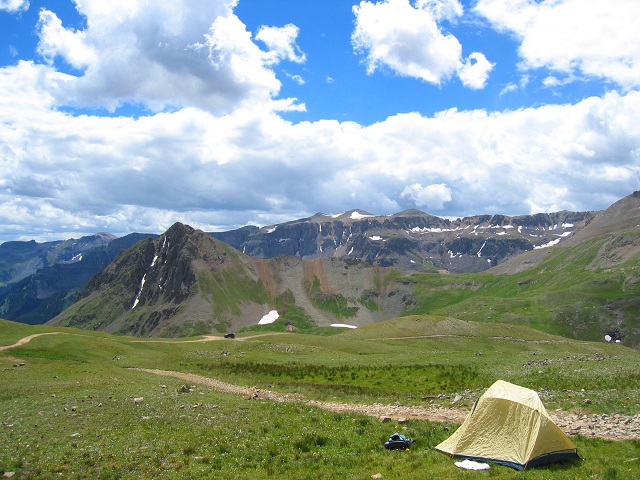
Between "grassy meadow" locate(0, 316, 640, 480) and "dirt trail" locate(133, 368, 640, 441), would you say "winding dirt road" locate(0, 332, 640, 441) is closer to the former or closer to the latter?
"dirt trail" locate(133, 368, 640, 441)

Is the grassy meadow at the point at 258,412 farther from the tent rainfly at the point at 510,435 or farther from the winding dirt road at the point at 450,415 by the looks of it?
the winding dirt road at the point at 450,415

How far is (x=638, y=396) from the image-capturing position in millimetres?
33094

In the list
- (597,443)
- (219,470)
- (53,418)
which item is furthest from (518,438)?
(53,418)

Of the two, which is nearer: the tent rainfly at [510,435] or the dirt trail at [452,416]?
the tent rainfly at [510,435]

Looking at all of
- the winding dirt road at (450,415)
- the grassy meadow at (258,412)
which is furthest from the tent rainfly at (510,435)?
the winding dirt road at (450,415)

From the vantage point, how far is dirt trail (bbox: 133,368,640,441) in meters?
24.6

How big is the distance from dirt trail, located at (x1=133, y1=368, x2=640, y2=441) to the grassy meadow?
1645mm

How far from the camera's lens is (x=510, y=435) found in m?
22.1

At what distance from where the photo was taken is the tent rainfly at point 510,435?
2089 centimetres

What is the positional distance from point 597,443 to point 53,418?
30.5 metres

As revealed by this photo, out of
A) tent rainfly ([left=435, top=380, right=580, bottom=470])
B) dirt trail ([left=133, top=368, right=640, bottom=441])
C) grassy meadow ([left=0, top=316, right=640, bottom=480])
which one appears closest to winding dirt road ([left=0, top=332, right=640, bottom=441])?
dirt trail ([left=133, top=368, right=640, bottom=441])

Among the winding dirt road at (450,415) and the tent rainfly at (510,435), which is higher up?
the tent rainfly at (510,435)

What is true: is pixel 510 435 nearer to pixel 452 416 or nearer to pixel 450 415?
pixel 452 416

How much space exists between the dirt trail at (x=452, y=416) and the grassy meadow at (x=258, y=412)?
1.64m
